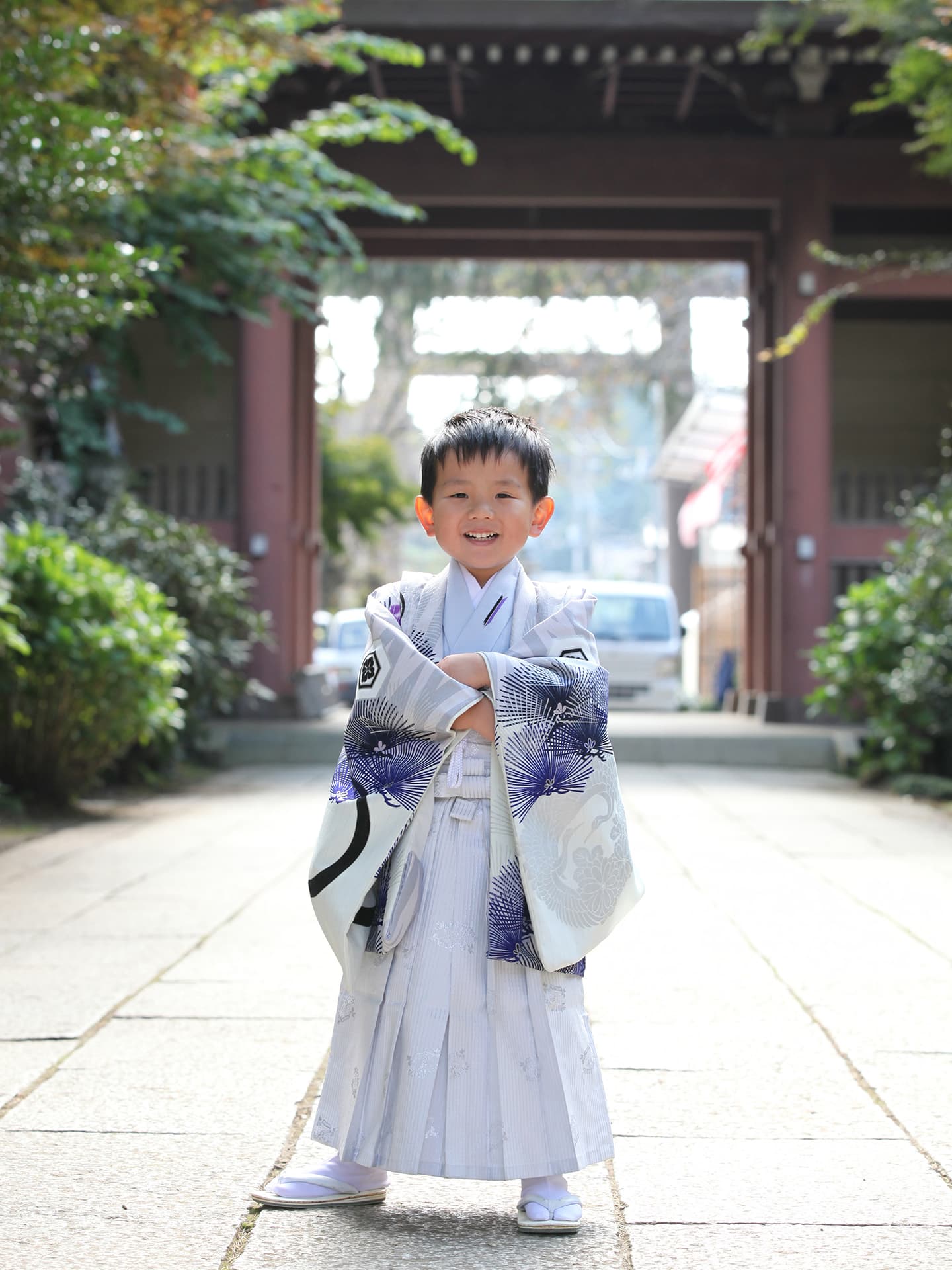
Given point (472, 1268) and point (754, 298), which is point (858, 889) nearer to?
point (472, 1268)

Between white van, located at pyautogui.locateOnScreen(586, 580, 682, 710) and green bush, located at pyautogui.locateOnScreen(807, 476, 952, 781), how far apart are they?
5.69 meters

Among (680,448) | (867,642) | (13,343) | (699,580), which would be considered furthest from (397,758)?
(680,448)

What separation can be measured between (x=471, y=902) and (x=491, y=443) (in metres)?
0.70

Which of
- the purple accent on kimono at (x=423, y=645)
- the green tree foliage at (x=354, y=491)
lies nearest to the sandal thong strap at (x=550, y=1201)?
the purple accent on kimono at (x=423, y=645)

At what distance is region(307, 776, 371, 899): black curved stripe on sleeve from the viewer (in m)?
2.29

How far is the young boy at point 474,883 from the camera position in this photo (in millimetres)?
2188

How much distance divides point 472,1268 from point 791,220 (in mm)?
12059

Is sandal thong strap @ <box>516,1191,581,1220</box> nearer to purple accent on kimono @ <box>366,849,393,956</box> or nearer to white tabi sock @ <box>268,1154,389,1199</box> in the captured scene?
white tabi sock @ <box>268,1154,389,1199</box>

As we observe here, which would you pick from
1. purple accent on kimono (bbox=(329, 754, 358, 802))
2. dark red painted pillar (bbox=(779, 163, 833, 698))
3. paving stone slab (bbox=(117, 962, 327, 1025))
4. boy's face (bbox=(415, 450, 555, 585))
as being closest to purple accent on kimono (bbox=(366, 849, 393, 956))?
purple accent on kimono (bbox=(329, 754, 358, 802))

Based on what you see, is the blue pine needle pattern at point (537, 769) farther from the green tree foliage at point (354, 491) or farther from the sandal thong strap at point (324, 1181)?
the green tree foliage at point (354, 491)

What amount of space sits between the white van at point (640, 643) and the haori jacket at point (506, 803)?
12.9m

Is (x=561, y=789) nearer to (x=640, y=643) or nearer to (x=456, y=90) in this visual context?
(x=456, y=90)

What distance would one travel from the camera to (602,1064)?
3059 mm

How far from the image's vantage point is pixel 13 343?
654 centimetres
